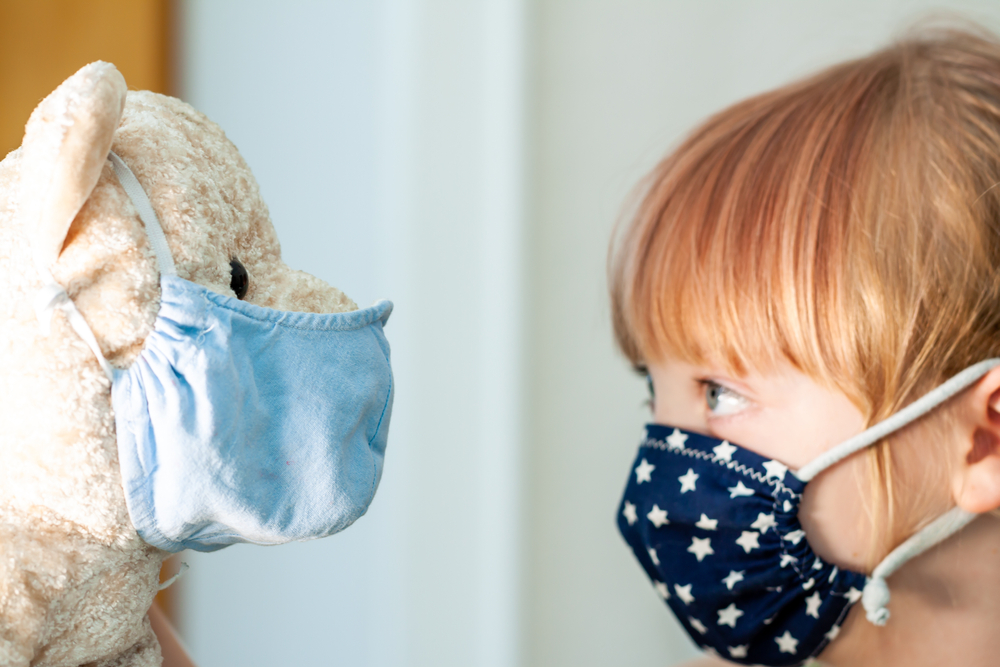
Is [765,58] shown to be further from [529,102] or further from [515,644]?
[515,644]

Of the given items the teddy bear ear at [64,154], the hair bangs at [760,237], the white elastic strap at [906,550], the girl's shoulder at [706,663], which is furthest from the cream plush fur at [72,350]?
the girl's shoulder at [706,663]

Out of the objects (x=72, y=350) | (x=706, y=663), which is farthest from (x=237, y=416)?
(x=706, y=663)

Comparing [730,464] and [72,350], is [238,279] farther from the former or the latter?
[730,464]

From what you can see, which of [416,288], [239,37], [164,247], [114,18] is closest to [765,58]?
[416,288]

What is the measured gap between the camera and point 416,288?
100cm

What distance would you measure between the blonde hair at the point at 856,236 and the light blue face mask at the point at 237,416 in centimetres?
39

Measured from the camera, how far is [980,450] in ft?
2.10

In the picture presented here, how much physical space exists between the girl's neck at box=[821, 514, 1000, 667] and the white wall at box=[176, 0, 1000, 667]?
0.52 m

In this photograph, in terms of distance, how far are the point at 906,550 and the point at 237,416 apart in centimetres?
58

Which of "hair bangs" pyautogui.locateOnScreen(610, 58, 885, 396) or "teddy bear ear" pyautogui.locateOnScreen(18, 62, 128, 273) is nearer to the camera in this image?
"teddy bear ear" pyautogui.locateOnScreen(18, 62, 128, 273)

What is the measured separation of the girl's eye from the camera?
2.22 ft

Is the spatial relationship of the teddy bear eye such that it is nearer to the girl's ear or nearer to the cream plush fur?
the cream plush fur

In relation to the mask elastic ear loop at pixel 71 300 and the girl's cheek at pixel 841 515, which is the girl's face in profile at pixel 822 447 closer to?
the girl's cheek at pixel 841 515

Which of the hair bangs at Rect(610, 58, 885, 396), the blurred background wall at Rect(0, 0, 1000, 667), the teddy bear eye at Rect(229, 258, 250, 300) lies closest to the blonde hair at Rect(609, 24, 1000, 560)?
the hair bangs at Rect(610, 58, 885, 396)
